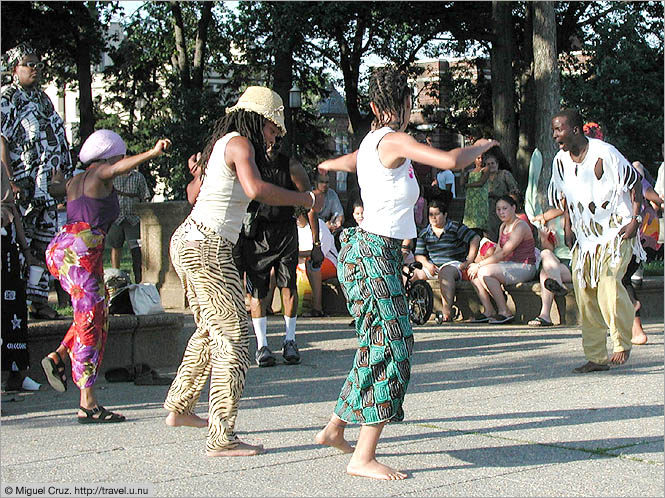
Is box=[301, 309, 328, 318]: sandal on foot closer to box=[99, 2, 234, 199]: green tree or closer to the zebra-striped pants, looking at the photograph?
the zebra-striped pants

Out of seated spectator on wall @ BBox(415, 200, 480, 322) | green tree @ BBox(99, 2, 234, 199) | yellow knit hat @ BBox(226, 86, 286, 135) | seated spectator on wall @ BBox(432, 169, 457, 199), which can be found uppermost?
green tree @ BBox(99, 2, 234, 199)

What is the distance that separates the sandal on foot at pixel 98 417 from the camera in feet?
21.3

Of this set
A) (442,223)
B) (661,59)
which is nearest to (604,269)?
(442,223)

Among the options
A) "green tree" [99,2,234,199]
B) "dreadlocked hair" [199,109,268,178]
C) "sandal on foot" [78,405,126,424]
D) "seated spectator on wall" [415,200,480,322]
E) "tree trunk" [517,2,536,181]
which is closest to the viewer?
"dreadlocked hair" [199,109,268,178]

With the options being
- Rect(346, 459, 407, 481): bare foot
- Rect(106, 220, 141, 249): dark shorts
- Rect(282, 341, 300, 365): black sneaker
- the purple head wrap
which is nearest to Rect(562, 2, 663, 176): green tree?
Rect(106, 220, 141, 249): dark shorts

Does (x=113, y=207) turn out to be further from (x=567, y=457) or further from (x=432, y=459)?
(x=567, y=457)

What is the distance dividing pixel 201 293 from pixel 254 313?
3.37 metres

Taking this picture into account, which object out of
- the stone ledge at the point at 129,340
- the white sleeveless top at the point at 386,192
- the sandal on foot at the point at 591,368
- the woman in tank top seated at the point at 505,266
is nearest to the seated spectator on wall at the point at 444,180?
the woman in tank top seated at the point at 505,266

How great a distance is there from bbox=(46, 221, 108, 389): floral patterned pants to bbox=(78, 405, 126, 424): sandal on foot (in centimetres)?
16

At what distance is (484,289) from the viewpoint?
11914 millimetres

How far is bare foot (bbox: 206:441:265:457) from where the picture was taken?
5484 millimetres

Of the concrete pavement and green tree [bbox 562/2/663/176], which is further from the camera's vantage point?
green tree [bbox 562/2/663/176]

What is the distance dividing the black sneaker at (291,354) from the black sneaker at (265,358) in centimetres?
12

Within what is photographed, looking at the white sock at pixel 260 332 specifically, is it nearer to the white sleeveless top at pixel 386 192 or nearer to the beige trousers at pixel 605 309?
the beige trousers at pixel 605 309
